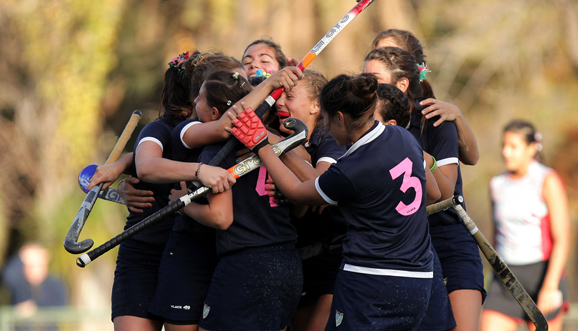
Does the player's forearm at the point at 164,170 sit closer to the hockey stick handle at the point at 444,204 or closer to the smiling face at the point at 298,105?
the smiling face at the point at 298,105

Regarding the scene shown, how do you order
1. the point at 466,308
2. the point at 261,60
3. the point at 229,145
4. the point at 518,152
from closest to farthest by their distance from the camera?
the point at 229,145
the point at 466,308
the point at 261,60
the point at 518,152

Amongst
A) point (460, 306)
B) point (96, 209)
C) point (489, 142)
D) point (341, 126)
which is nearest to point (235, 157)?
point (341, 126)

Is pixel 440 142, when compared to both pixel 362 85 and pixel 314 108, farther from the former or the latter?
pixel 362 85

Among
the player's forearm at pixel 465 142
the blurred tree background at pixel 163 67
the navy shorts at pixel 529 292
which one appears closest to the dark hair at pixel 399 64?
the player's forearm at pixel 465 142

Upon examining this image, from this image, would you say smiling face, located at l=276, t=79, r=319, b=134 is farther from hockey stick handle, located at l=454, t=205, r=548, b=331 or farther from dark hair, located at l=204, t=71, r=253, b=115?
hockey stick handle, located at l=454, t=205, r=548, b=331

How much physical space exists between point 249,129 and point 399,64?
1.16m

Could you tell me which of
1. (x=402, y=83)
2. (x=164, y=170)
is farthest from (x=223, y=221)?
(x=402, y=83)

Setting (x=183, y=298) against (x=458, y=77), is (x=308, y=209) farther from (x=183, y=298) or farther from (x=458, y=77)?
(x=458, y=77)

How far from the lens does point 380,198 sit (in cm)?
330

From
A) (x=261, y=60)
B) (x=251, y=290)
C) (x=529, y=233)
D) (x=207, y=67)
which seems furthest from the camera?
(x=529, y=233)

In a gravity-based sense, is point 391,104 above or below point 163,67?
below

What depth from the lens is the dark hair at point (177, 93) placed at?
407 cm

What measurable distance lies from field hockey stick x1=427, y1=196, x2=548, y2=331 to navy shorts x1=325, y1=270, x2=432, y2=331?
2.05 feet

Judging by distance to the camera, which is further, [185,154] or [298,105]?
[298,105]
